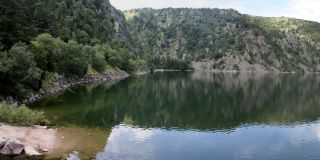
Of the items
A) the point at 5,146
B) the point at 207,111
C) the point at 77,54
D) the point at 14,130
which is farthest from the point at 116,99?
the point at 5,146

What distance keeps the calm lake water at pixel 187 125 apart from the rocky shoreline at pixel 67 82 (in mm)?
2775

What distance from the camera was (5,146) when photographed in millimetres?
Result: 46344

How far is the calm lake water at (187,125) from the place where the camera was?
2157 inches

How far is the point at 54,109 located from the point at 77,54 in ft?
189

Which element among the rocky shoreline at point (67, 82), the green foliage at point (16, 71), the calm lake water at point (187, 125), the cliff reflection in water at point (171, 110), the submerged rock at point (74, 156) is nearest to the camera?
the submerged rock at point (74, 156)

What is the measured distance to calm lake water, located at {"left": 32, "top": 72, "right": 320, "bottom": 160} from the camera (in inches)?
2157

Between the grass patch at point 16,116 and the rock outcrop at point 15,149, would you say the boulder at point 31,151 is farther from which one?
the grass patch at point 16,116

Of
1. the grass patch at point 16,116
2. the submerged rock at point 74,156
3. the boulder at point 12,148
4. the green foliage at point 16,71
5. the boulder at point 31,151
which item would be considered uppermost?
the green foliage at point 16,71

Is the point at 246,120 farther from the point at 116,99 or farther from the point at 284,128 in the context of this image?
the point at 116,99

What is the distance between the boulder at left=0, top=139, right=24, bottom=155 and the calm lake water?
23.1ft

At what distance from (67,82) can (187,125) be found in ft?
203

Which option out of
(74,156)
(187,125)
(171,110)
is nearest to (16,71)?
(187,125)

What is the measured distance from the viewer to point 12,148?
46344 mm

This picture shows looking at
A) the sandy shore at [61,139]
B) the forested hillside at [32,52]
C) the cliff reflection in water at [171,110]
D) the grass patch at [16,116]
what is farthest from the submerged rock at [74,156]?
the forested hillside at [32,52]
